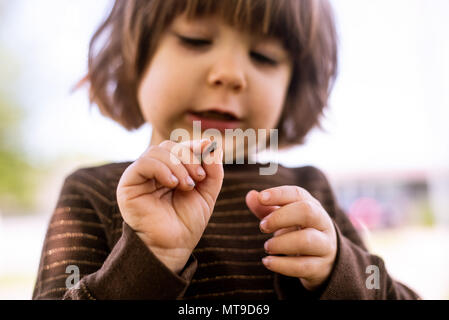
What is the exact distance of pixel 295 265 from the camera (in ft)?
1.45

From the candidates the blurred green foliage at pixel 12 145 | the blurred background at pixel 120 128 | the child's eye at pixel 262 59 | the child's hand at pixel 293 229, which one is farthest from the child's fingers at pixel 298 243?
the blurred green foliage at pixel 12 145

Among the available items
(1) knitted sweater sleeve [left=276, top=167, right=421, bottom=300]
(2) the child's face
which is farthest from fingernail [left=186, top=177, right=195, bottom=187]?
(1) knitted sweater sleeve [left=276, top=167, right=421, bottom=300]

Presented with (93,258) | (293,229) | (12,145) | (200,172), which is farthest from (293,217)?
(12,145)

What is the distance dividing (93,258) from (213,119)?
21 centimetres

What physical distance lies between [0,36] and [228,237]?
418 millimetres

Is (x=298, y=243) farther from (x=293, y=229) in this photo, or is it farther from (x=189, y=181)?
(x=189, y=181)

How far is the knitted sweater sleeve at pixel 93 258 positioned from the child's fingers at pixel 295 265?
0.30 ft

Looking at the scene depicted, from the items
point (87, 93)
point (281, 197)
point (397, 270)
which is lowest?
point (397, 270)

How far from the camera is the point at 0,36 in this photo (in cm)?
53

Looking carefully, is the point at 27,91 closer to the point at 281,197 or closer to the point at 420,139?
the point at 281,197

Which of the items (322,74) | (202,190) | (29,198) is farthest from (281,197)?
(29,198)

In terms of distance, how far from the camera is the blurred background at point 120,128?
0.50 meters

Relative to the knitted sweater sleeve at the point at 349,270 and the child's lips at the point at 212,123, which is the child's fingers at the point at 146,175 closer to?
the child's lips at the point at 212,123

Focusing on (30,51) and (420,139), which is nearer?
(30,51)
